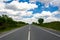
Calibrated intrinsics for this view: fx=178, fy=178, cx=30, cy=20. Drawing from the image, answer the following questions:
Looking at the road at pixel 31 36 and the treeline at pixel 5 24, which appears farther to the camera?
the treeline at pixel 5 24

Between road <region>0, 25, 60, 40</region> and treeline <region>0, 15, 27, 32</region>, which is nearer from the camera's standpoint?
road <region>0, 25, 60, 40</region>

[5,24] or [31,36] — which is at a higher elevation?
[31,36]

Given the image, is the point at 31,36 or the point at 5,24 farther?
the point at 5,24

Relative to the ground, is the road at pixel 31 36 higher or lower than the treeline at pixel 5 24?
higher

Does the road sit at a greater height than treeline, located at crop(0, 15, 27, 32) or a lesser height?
greater
